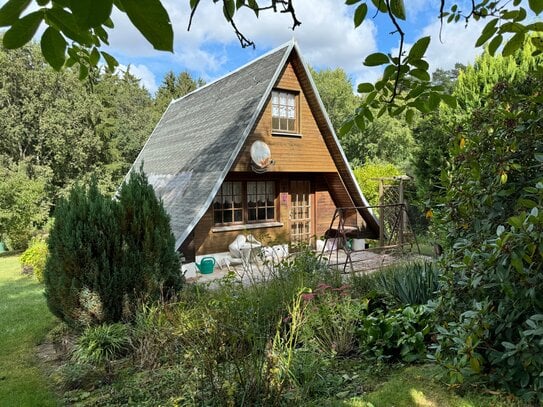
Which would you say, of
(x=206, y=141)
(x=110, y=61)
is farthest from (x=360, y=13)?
(x=206, y=141)

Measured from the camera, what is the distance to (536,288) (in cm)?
237

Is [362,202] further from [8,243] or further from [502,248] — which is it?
[8,243]

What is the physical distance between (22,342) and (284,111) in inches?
331

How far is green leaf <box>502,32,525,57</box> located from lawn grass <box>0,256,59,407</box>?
14.4 feet

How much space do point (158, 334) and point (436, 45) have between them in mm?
3902

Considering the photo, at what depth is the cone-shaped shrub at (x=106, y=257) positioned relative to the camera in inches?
194

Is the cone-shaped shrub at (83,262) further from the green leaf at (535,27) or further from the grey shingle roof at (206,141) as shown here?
the green leaf at (535,27)

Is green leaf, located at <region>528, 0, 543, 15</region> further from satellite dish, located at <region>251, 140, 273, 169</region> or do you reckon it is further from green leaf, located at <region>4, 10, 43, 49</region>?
satellite dish, located at <region>251, 140, 273, 169</region>

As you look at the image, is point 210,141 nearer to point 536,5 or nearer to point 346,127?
Answer: point 346,127

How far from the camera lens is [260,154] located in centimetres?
1018

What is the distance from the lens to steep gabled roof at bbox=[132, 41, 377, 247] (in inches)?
371

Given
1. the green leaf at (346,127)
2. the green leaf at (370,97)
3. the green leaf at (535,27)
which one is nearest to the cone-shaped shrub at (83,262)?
the green leaf at (346,127)

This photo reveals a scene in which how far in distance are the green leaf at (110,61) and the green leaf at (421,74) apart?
1589 mm

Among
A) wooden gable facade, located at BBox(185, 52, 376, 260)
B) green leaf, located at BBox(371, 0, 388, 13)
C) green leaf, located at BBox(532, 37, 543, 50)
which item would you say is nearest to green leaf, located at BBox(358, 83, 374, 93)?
green leaf, located at BBox(371, 0, 388, 13)
